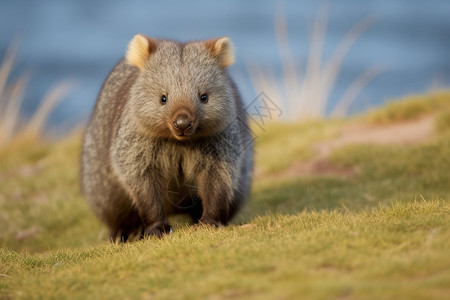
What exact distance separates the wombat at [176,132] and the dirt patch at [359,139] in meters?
3.32

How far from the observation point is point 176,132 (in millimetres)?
5234

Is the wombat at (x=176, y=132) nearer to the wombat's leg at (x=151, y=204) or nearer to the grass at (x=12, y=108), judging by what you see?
the wombat's leg at (x=151, y=204)

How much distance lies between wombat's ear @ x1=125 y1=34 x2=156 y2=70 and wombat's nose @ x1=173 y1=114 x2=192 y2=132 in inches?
35.2

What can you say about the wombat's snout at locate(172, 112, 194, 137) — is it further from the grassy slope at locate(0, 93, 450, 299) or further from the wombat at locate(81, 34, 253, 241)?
the grassy slope at locate(0, 93, 450, 299)

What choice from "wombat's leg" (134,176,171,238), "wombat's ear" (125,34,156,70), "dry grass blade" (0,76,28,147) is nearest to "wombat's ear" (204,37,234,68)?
"wombat's ear" (125,34,156,70)

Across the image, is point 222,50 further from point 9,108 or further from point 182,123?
point 9,108

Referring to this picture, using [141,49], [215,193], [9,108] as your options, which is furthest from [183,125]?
[9,108]

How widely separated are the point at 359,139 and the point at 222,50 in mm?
4864

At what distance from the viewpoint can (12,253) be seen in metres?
5.17

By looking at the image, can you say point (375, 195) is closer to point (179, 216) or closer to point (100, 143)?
point (179, 216)

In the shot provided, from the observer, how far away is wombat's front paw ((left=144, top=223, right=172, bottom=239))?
18.5 ft

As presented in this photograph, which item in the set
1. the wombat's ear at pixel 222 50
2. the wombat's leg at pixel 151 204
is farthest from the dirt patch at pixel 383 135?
the wombat's leg at pixel 151 204

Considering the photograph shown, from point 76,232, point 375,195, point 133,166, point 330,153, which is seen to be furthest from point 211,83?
point 330,153

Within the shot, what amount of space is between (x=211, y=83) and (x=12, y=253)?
2219mm
